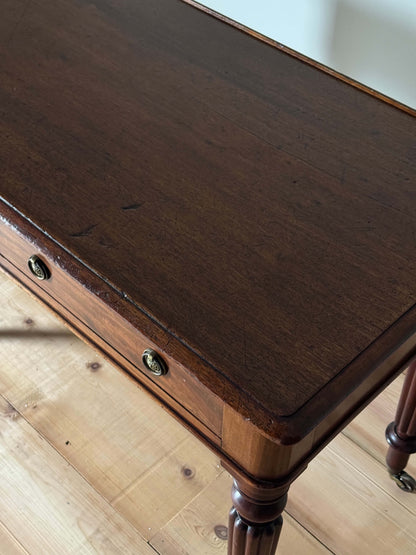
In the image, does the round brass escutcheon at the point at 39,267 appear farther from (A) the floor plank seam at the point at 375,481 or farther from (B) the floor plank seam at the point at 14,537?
(A) the floor plank seam at the point at 375,481

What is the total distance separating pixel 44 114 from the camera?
1005 mm

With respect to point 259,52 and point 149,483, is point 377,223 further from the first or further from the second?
point 149,483

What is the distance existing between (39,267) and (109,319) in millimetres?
119

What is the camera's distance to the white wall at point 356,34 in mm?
1282

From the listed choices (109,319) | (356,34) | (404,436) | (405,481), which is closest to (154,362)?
(109,319)

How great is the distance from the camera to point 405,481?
1.29 metres

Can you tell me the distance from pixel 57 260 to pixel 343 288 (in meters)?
0.31

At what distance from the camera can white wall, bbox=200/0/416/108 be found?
1282 millimetres

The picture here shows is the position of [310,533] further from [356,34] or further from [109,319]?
[356,34]

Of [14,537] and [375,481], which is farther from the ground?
[375,481]

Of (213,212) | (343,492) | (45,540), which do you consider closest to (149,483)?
(45,540)

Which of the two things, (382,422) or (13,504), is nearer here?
(13,504)

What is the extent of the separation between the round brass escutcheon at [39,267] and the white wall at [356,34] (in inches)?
Result: 29.6

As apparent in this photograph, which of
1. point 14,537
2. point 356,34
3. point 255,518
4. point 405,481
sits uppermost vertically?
point 356,34
